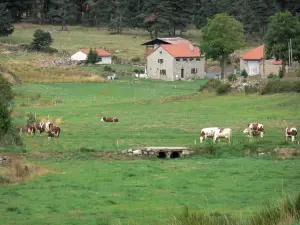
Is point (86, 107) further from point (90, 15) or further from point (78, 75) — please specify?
point (90, 15)

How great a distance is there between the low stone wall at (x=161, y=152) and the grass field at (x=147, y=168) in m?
0.82

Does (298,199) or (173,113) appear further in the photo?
(173,113)

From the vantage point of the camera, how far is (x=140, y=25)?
5330 inches

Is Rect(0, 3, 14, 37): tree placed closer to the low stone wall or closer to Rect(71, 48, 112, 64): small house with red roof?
Rect(71, 48, 112, 64): small house with red roof

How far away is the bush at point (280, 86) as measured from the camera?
65.9 m

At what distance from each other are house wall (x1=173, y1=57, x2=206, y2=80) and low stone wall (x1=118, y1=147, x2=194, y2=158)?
70.6 meters

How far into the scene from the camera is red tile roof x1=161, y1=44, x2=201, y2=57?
111312 mm

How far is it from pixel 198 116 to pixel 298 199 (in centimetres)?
3762

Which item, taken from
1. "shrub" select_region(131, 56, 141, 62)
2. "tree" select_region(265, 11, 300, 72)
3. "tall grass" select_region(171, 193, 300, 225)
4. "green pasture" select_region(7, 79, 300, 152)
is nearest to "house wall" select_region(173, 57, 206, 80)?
"shrub" select_region(131, 56, 141, 62)

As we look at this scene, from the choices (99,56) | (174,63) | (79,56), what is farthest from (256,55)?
(79,56)

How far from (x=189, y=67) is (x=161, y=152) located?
238ft

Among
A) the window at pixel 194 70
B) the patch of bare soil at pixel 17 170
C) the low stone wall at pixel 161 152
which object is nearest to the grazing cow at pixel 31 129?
the low stone wall at pixel 161 152

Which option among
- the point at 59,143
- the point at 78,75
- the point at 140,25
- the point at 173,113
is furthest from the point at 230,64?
the point at 59,143

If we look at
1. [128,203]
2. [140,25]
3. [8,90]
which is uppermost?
[140,25]
